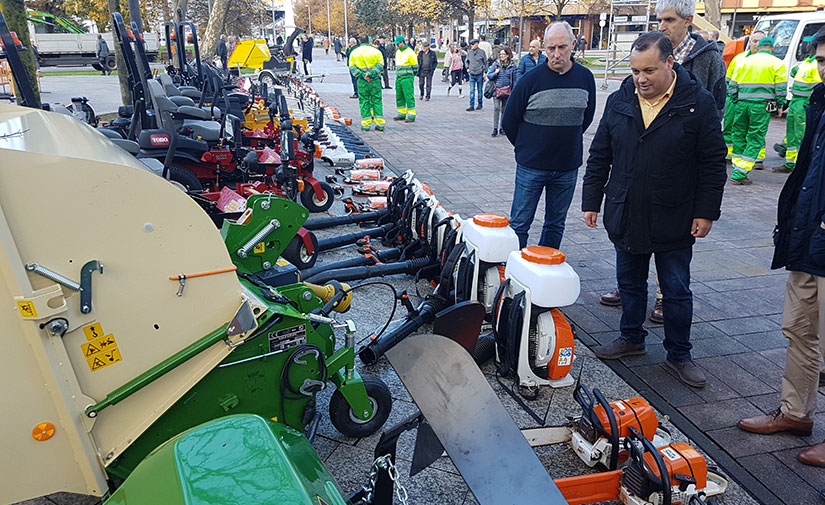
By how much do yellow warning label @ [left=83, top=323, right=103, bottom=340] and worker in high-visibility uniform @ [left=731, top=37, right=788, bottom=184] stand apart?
8.74m

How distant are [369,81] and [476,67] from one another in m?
4.29

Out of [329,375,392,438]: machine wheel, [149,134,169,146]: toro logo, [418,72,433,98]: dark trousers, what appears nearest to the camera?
[329,375,392,438]: machine wheel

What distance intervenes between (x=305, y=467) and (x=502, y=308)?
2.20 meters

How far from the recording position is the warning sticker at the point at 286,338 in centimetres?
255

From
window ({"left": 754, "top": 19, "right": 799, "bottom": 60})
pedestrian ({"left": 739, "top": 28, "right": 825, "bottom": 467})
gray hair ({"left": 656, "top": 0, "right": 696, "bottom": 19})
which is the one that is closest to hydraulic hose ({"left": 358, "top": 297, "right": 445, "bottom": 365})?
pedestrian ({"left": 739, "top": 28, "right": 825, "bottom": 467})

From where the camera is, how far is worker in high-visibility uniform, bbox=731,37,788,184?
8.16 metres

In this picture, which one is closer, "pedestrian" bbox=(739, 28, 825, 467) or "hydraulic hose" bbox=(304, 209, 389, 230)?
"pedestrian" bbox=(739, 28, 825, 467)

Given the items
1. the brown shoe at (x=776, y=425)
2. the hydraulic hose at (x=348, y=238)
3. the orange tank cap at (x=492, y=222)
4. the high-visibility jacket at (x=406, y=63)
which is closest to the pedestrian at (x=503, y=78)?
the high-visibility jacket at (x=406, y=63)

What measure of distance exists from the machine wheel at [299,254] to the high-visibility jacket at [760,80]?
6.81 meters

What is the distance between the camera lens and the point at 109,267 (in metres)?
2.04

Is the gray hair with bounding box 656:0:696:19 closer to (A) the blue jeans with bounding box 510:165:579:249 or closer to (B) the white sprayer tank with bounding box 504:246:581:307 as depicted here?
(A) the blue jeans with bounding box 510:165:579:249

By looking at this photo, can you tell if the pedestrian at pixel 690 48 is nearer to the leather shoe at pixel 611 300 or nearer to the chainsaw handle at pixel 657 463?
the leather shoe at pixel 611 300

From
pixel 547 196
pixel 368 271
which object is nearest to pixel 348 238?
pixel 368 271

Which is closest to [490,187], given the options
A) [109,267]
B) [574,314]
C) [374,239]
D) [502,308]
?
[374,239]
